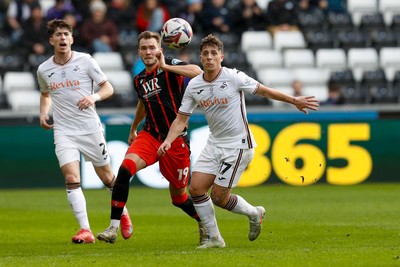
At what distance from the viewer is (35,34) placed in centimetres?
2462

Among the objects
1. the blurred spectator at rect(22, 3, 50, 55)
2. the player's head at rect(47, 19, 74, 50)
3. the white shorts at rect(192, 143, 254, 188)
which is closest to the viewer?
the white shorts at rect(192, 143, 254, 188)

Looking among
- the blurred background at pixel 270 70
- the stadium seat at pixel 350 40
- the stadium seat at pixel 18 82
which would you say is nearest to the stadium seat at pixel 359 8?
the blurred background at pixel 270 70

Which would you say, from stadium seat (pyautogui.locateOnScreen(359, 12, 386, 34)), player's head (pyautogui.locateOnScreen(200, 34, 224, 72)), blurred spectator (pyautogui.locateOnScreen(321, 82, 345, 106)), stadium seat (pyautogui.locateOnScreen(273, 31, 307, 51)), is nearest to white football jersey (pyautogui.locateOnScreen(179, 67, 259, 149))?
player's head (pyautogui.locateOnScreen(200, 34, 224, 72))

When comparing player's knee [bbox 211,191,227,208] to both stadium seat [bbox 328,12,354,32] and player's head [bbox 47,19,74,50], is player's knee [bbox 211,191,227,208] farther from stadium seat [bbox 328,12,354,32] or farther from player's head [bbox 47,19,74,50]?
stadium seat [bbox 328,12,354,32]

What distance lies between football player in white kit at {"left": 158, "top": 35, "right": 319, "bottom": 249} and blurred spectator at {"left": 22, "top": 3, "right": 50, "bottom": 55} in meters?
12.9

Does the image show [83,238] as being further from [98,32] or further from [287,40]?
[287,40]

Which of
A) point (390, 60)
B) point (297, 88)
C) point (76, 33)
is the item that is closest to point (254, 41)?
point (297, 88)

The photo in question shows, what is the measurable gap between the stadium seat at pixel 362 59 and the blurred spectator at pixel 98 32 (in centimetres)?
563

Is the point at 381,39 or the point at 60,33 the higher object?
the point at 60,33

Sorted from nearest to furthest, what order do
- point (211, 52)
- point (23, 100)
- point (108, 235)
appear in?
point (211, 52) < point (108, 235) < point (23, 100)

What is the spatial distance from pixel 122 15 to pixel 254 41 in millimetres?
3140

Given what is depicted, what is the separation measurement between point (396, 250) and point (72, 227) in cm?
558

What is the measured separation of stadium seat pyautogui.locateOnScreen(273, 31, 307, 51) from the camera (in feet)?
87.1

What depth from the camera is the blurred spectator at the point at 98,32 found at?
81.4ft
